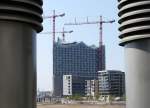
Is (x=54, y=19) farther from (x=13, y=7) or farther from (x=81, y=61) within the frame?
(x=13, y=7)

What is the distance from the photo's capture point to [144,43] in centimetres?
901

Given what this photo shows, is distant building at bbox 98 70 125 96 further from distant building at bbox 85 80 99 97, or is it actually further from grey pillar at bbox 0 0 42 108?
grey pillar at bbox 0 0 42 108

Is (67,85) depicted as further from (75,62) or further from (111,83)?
(75,62)

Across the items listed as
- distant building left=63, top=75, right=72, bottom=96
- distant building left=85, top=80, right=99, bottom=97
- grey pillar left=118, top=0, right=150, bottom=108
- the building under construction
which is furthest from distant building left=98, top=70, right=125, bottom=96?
grey pillar left=118, top=0, right=150, bottom=108

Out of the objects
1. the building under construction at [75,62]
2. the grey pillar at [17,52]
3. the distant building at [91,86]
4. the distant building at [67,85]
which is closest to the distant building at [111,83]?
the distant building at [91,86]

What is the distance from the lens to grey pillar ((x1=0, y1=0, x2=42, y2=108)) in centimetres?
782

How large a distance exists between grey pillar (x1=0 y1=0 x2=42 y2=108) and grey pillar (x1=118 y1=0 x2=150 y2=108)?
1968 millimetres

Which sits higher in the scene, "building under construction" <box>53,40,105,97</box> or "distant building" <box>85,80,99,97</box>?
"building under construction" <box>53,40,105,97</box>

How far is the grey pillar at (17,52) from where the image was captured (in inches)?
308

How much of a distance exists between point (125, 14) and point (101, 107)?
264 feet

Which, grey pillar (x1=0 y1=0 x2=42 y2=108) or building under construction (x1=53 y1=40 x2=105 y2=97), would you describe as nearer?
grey pillar (x1=0 y1=0 x2=42 y2=108)

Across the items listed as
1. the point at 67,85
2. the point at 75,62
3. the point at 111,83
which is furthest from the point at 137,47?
the point at 75,62

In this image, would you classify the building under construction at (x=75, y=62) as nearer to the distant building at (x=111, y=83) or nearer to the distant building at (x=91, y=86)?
the distant building at (x=91, y=86)

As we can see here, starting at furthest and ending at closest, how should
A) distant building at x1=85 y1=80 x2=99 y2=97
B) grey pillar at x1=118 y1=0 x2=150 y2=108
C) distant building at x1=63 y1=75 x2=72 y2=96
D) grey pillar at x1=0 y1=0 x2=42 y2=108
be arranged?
distant building at x1=63 y1=75 x2=72 y2=96, distant building at x1=85 y1=80 x2=99 y2=97, grey pillar at x1=118 y1=0 x2=150 y2=108, grey pillar at x1=0 y1=0 x2=42 y2=108
